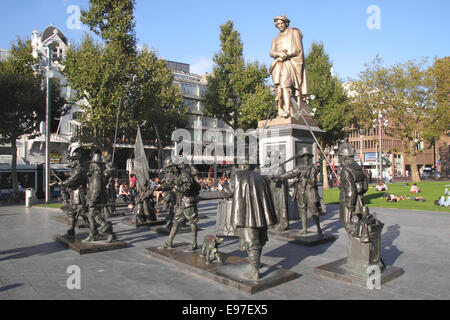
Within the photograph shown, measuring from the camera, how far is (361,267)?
574cm

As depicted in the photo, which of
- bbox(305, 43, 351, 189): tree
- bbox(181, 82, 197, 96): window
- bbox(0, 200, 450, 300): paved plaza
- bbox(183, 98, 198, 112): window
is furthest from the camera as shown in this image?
bbox(181, 82, 197, 96): window

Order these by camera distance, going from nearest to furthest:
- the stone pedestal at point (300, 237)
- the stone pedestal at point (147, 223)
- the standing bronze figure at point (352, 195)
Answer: the standing bronze figure at point (352, 195) < the stone pedestal at point (300, 237) < the stone pedestal at point (147, 223)

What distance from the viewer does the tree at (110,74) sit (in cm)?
2195

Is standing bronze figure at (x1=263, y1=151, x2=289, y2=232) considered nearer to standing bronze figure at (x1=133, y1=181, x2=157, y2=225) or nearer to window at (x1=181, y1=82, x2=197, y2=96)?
standing bronze figure at (x1=133, y1=181, x2=157, y2=225)

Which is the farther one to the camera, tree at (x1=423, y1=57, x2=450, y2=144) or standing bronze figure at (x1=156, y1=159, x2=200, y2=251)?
tree at (x1=423, y1=57, x2=450, y2=144)

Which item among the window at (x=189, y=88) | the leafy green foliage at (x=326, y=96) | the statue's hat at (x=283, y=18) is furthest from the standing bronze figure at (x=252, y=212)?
the window at (x=189, y=88)

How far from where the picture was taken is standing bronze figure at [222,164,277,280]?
5262mm

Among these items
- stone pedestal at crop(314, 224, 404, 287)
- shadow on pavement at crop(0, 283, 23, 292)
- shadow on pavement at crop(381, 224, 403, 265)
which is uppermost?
stone pedestal at crop(314, 224, 404, 287)

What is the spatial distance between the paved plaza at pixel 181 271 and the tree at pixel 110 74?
12921mm

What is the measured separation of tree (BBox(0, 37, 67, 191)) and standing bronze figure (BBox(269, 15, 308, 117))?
18.2 metres

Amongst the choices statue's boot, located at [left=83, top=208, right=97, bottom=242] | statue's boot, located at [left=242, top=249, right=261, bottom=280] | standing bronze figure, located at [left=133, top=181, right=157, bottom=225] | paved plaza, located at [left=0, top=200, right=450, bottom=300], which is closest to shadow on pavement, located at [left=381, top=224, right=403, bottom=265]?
paved plaza, located at [left=0, top=200, right=450, bottom=300]

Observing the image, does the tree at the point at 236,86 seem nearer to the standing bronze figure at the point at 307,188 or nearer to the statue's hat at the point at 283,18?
the statue's hat at the point at 283,18

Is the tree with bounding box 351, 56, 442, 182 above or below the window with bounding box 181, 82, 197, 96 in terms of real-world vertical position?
below
